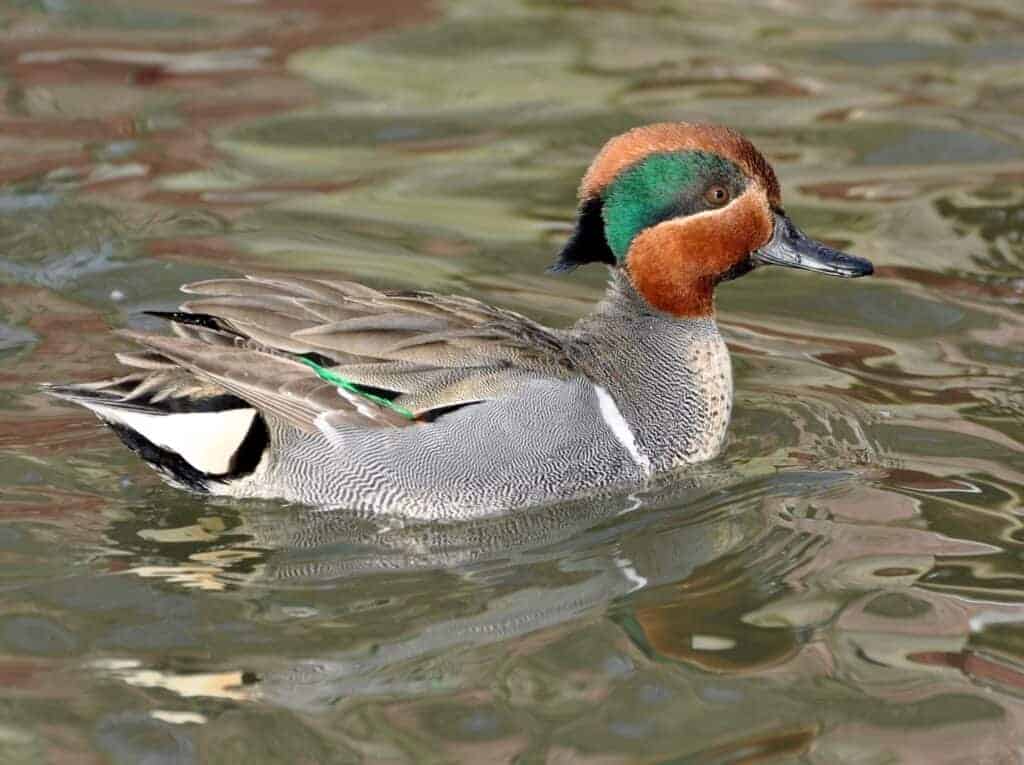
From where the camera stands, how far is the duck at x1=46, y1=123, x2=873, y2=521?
595 cm

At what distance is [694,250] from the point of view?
629 cm

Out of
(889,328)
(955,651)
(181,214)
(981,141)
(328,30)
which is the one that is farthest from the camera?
(328,30)

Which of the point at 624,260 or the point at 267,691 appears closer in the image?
the point at 267,691

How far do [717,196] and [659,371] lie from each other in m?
0.64

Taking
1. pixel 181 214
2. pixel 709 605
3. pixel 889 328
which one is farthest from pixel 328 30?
pixel 709 605

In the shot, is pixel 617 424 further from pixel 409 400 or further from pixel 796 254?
pixel 796 254

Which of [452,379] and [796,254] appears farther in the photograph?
[796,254]

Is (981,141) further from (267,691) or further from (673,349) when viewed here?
(267,691)

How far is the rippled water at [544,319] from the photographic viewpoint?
496 cm

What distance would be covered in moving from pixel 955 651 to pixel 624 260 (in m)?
1.84

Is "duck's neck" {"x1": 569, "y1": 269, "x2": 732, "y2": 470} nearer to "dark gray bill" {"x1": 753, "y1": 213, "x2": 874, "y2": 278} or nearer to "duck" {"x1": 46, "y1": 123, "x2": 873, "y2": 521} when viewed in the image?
"duck" {"x1": 46, "y1": 123, "x2": 873, "y2": 521}

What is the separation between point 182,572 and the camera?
18.6ft

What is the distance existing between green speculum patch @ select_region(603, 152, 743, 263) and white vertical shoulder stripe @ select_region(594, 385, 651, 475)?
0.58 metres

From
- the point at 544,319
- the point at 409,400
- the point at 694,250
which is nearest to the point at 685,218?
the point at 694,250
